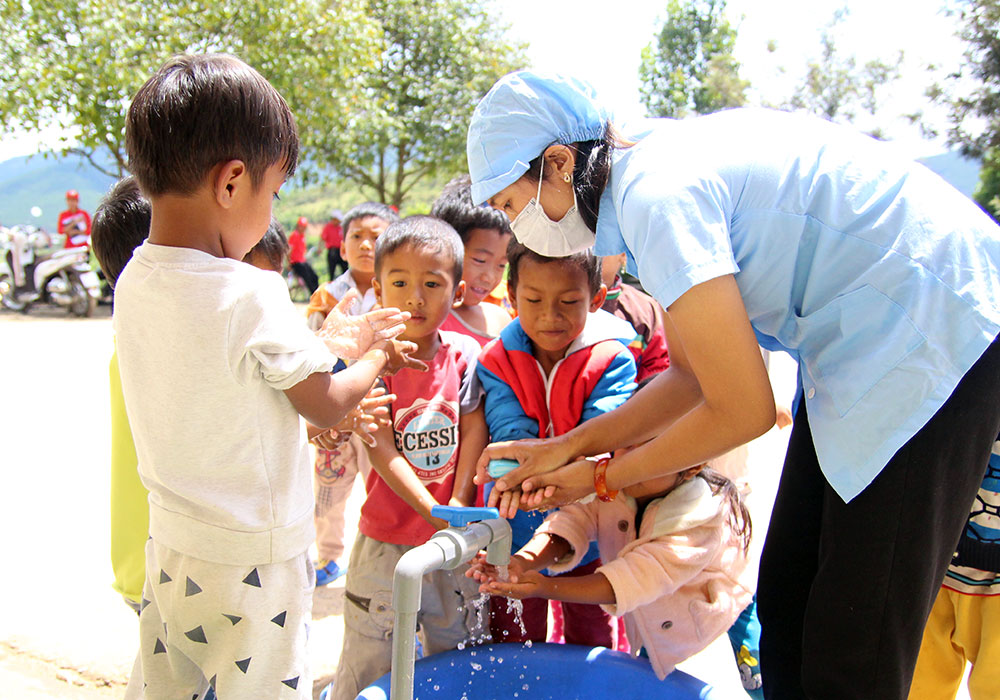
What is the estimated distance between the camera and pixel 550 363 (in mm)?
2092

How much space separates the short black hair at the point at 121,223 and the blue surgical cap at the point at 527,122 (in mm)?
733

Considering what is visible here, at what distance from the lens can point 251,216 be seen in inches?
55.0

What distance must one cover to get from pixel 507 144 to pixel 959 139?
19.7 meters

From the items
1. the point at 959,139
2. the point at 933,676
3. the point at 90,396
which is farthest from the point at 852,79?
the point at 933,676

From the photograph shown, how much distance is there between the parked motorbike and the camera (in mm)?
10336

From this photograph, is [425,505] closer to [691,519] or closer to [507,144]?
[691,519]

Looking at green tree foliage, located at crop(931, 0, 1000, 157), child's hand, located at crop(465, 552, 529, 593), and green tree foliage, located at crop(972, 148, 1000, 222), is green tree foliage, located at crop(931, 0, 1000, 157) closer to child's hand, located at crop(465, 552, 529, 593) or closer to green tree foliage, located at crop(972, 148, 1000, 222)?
green tree foliage, located at crop(972, 148, 1000, 222)

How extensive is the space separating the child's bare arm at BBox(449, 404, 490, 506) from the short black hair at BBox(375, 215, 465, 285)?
1.26ft

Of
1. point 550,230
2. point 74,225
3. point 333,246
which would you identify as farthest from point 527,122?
point 333,246

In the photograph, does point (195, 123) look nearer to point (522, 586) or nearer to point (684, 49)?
point (522, 586)

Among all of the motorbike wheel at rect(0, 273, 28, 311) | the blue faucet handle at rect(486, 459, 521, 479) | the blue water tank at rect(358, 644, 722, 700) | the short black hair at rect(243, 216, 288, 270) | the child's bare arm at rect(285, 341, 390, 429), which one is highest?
the short black hair at rect(243, 216, 288, 270)

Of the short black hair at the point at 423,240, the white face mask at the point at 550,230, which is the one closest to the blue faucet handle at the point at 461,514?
the white face mask at the point at 550,230

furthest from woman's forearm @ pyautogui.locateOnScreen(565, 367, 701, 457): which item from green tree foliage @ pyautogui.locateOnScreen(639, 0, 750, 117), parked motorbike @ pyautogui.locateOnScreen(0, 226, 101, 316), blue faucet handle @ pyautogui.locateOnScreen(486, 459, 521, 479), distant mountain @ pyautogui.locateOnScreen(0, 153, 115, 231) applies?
distant mountain @ pyautogui.locateOnScreen(0, 153, 115, 231)

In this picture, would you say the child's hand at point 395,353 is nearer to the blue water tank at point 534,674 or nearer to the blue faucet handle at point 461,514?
the blue faucet handle at point 461,514
